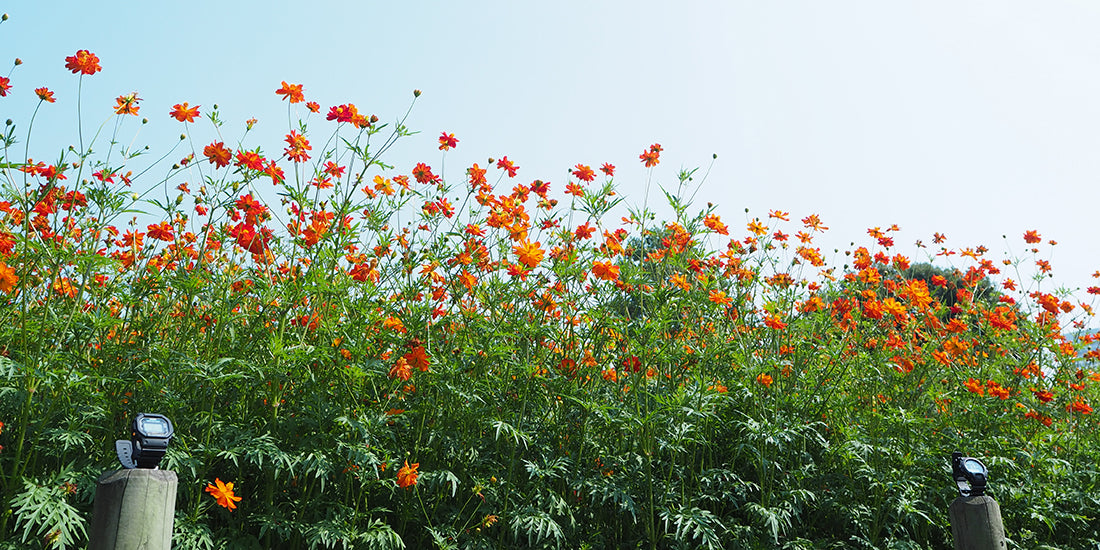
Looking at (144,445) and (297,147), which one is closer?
(144,445)

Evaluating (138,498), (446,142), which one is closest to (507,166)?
(446,142)

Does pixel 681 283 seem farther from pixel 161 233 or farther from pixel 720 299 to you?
pixel 161 233

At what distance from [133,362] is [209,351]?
0.88 feet

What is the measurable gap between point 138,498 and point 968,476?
8.64 feet

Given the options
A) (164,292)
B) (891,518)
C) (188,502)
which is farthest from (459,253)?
(891,518)

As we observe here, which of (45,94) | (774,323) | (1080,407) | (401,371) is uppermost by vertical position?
(45,94)

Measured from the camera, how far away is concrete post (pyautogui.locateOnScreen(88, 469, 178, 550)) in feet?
5.58

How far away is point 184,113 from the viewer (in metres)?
3.26

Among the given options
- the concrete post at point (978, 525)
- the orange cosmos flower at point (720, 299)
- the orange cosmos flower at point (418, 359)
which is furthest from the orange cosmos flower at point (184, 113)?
the concrete post at point (978, 525)

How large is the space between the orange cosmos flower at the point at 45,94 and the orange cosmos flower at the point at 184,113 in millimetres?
427

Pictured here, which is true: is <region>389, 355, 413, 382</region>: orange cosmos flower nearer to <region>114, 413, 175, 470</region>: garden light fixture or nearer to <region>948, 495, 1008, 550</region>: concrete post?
<region>114, 413, 175, 470</region>: garden light fixture

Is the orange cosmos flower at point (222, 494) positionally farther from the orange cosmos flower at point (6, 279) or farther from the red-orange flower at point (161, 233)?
the red-orange flower at point (161, 233)

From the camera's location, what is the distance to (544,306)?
3.49 metres

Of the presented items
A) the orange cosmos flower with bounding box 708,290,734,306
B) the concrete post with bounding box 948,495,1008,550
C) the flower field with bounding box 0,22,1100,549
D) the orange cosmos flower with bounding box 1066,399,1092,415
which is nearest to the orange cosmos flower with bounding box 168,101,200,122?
the flower field with bounding box 0,22,1100,549
